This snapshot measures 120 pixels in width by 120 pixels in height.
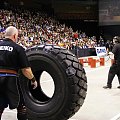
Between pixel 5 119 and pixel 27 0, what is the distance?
28.2 meters

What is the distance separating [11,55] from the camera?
16.2 ft

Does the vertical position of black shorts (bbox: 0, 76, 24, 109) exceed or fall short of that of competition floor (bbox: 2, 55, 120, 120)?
it exceeds it

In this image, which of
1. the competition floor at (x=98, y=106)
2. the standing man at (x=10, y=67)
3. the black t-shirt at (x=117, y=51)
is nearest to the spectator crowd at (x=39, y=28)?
the black t-shirt at (x=117, y=51)

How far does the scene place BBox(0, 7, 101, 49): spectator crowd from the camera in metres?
24.2

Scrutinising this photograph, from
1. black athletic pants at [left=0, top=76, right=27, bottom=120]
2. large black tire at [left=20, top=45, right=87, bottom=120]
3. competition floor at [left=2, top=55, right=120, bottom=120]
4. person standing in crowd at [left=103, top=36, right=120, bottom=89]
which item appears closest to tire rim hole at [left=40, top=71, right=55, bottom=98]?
competition floor at [left=2, top=55, right=120, bottom=120]

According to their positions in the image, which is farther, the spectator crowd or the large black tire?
the spectator crowd

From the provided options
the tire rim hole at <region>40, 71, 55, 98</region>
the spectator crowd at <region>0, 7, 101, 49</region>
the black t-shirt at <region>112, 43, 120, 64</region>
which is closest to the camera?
the tire rim hole at <region>40, 71, 55, 98</region>

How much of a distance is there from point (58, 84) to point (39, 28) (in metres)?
22.5

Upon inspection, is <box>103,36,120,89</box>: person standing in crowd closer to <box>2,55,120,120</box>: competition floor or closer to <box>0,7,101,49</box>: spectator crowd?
<box>2,55,120,120</box>: competition floor

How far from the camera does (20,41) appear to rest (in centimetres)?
2019

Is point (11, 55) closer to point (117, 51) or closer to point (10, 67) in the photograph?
point (10, 67)

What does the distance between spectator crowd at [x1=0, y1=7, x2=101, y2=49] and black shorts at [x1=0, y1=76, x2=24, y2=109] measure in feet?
52.6

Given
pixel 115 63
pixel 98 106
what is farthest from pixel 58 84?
pixel 115 63

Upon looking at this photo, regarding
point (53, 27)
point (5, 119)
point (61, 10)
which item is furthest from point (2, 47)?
point (61, 10)
